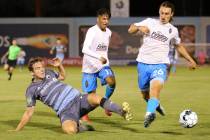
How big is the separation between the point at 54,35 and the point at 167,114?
90.6ft

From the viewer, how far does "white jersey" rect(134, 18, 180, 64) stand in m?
11.9

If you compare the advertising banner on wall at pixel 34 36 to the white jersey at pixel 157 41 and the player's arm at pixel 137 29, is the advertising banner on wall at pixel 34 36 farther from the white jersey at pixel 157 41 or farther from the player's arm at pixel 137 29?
the player's arm at pixel 137 29

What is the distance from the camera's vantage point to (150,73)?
11914 millimetres

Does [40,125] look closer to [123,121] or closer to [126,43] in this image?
[123,121]

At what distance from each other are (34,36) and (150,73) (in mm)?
29744

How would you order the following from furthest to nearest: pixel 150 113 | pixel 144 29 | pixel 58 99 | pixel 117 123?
pixel 117 123 → pixel 144 29 → pixel 58 99 → pixel 150 113

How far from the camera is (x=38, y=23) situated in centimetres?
4112

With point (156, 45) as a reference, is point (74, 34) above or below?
below

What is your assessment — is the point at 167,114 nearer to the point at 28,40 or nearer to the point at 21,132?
the point at 21,132

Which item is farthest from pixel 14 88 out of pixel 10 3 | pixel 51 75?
pixel 10 3

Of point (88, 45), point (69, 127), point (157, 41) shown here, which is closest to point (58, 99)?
point (69, 127)

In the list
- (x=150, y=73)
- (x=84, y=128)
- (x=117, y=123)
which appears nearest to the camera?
(x=84, y=128)

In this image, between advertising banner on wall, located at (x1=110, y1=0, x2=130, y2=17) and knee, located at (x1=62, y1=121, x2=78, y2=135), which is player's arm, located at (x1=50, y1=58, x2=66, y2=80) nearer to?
knee, located at (x1=62, y1=121, x2=78, y2=135)

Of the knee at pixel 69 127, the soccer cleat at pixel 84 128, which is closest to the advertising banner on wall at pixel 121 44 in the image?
the soccer cleat at pixel 84 128
